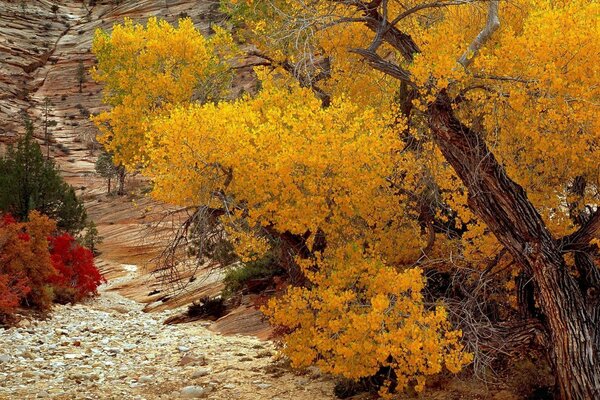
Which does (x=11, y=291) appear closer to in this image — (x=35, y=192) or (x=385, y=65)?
(x=385, y=65)

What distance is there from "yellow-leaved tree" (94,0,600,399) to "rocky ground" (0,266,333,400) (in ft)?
5.57

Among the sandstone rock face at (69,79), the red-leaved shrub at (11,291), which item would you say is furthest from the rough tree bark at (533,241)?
the sandstone rock face at (69,79)

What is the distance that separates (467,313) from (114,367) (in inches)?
272

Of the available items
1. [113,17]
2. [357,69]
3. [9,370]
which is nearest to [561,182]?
[357,69]

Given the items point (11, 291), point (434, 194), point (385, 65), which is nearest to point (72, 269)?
point (11, 291)

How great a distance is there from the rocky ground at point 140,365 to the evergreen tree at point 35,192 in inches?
476

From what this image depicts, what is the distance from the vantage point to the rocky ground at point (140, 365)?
909 cm

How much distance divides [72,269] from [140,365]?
1114 centimetres

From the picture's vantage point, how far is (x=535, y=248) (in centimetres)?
688

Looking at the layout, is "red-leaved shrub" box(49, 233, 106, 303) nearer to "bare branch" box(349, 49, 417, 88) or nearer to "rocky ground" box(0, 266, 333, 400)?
"rocky ground" box(0, 266, 333, 400)

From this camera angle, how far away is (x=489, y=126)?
25.0 feet

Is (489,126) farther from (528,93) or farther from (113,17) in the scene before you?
(113,17)

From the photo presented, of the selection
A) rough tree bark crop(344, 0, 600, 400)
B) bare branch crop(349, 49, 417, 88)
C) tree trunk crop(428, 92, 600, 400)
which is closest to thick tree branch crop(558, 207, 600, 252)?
rough tree bark crop(344, 0, 600, 400)

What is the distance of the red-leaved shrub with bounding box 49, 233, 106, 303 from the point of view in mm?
19872
